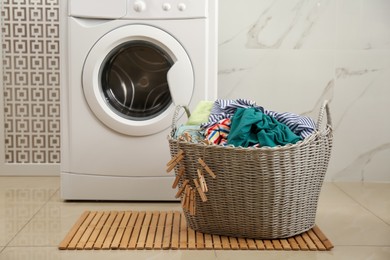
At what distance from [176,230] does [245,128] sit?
1.42ft

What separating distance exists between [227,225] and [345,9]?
1.40 meters

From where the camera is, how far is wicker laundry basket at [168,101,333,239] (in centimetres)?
181

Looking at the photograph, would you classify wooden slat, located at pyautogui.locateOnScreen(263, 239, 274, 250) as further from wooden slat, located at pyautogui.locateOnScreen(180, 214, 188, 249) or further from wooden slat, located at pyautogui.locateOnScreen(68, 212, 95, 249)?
wooden slat, located at pyautogui.locateOnScreen(68, 212, 95, 249)

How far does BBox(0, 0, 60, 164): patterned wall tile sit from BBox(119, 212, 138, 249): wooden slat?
956 millimetres

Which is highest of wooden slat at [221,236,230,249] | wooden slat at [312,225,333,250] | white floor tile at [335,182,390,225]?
white floor tile at [335,182,390,225]

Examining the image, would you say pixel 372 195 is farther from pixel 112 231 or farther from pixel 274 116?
pixel 112 231

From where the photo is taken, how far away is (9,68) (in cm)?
293

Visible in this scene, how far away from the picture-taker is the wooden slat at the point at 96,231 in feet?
5.97

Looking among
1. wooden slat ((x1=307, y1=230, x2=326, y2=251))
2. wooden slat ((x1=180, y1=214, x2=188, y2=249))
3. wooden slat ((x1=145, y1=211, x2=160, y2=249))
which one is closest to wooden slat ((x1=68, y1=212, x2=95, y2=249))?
wooden slat ((x1=145, y1=211, x2=160, y2=249))

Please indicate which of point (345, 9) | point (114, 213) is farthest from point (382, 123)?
point (114, 213)

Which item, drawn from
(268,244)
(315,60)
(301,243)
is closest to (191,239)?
(268,244)

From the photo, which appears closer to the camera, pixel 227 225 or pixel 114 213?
pixel 227 225

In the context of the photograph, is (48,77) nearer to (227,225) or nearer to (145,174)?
(145,174)

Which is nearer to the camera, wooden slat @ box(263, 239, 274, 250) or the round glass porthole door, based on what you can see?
wooden slat @ box(263, 239, 274, 250)
